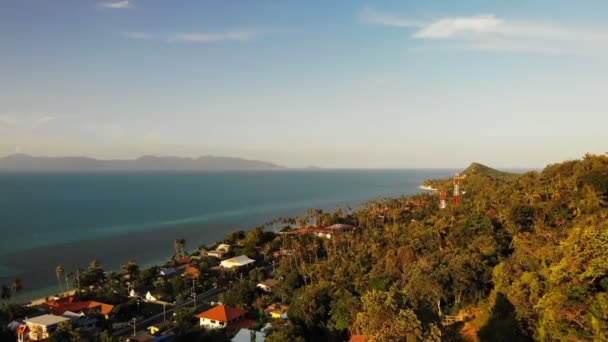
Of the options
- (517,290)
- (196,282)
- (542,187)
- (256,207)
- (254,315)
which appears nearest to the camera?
(517,290)

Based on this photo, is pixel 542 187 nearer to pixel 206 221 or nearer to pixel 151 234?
pixel 151 234

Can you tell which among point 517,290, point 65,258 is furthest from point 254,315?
point 65,258

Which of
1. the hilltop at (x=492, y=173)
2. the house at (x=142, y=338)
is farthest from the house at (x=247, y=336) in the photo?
the hilltop at (x=492, y=173)

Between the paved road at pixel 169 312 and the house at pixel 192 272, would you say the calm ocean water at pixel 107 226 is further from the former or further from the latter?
the paved road at pixel 169 312

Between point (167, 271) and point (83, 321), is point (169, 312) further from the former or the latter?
point (167, 271)

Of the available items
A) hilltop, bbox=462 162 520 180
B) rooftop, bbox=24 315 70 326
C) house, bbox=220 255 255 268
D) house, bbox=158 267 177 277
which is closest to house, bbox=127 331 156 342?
rooftop, bbox=24 315 70 326
